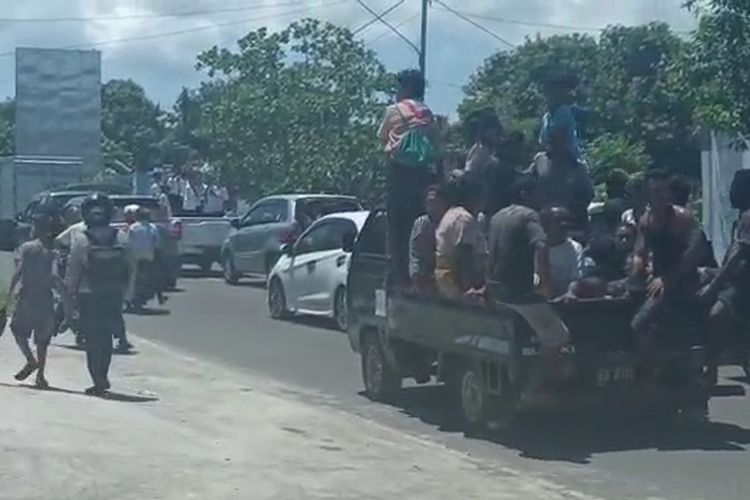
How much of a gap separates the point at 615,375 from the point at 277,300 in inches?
489

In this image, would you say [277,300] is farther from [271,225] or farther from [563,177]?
[563,177]

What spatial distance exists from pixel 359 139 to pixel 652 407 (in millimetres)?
28673

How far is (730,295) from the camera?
1398 cm

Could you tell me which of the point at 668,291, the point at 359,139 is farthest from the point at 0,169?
the point at 668,291

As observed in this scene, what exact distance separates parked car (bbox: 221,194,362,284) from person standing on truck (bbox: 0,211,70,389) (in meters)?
13.4

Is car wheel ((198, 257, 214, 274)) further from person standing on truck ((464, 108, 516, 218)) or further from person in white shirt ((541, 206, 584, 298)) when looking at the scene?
person in white shirt ((541, 206, 584, 298))

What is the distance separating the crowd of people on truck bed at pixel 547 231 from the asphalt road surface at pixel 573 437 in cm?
80

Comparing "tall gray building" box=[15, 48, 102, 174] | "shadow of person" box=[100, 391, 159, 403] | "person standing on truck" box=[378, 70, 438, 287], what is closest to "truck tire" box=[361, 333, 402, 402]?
"person standing on truck" box=[378, 70, 438, 287]

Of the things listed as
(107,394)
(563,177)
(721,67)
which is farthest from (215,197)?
(563,177)

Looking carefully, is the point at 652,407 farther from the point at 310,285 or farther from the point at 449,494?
the point at 310,285

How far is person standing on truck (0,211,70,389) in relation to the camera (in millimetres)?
15922

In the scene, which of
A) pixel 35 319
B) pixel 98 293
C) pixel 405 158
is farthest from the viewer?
pixel 35 319

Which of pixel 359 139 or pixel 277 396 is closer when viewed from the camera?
pixel 277 396

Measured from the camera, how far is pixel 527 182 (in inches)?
557
